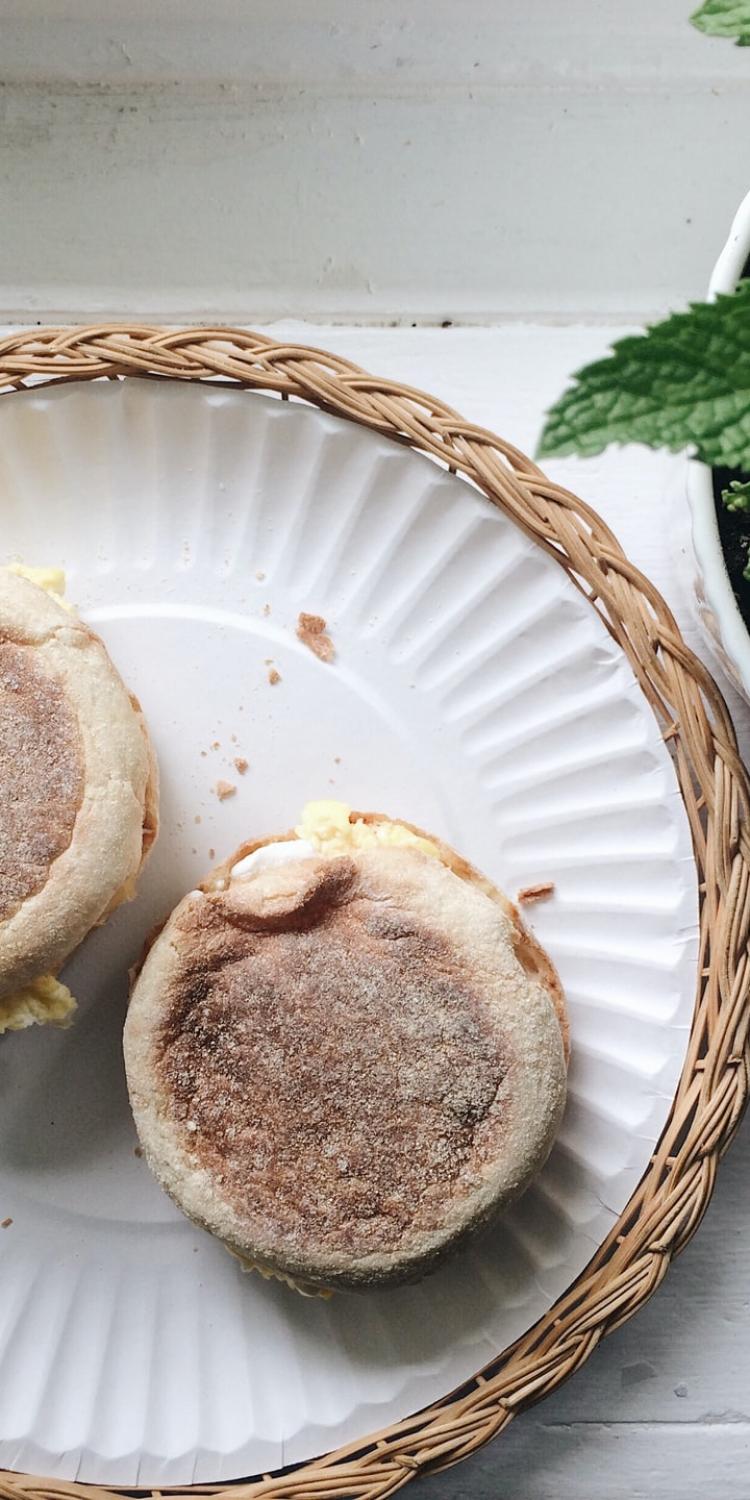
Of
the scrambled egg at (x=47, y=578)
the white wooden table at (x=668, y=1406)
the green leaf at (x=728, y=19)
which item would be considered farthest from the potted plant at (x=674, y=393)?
the scrambled egg at (x=47, y=578)

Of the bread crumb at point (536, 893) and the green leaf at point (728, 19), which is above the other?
the green leaf at point (728, 19)

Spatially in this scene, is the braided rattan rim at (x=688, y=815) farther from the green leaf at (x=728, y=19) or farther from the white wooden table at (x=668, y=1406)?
the green leaf at (x=728, y=19)

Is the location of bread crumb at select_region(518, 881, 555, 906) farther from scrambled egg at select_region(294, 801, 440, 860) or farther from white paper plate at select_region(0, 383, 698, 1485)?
scrambled egg at select_region(294, 801, 440, 860)

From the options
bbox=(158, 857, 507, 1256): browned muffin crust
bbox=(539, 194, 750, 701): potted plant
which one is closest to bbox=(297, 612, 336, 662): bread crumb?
bbox=(158, 857, 507, 1256): browned muffin crust

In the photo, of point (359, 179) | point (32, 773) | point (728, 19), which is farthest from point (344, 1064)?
point (359, 179)

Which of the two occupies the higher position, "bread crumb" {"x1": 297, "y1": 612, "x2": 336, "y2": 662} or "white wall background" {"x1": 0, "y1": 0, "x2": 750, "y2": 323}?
"white wall background" {"x1": 0, "y1": 0, "x2": 750, "y2": 323}

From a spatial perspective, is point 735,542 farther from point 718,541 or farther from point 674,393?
point 674,393
